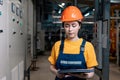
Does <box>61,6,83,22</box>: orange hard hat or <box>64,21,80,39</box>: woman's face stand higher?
<box>61,6,83,22</box>: orange hard hat

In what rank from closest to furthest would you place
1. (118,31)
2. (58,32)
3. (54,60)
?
(54,60) < (118,31) < (58,32)

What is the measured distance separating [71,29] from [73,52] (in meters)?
0.21

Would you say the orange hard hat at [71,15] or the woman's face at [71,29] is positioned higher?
the orange hard hat at [71,15]

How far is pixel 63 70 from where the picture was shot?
2.24m

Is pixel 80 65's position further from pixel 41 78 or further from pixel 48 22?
pixel 48 22

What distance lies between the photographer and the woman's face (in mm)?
2287

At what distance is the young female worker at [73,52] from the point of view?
87.5 inches

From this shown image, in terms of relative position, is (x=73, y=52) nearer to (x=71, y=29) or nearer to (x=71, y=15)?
(x=71, y=29)

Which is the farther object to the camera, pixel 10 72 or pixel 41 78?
pixel 41 78

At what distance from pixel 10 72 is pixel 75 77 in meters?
1.55

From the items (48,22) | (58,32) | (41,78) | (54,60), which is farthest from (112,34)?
(54,60)

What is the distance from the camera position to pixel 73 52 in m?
2.23

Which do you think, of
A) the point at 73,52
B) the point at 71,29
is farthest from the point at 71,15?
the point at 73,52

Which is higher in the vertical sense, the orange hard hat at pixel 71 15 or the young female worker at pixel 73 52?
the orange hard hat at pixel 71 15
